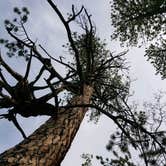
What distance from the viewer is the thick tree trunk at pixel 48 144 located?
3.69 meters

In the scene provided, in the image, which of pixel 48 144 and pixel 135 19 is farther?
pixel 135 19

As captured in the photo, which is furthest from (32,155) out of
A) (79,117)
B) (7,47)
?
(7,47)

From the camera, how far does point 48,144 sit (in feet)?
14.5

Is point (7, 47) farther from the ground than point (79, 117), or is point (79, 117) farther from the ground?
point (7, 47)

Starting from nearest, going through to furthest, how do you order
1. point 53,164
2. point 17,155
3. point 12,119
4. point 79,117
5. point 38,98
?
point 17,155
point 53,164
point 12,119
point 38,98
point 79,117

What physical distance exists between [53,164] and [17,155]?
602 mm

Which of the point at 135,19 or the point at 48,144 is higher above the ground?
the point at 135,19

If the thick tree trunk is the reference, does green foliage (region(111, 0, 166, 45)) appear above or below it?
above

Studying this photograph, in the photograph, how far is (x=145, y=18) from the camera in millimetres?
13578

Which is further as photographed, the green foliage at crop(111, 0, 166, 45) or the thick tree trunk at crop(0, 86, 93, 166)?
the green foliage at crop(111, 0, 166, 45)

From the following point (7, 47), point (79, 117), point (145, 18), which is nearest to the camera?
point (79, 117)

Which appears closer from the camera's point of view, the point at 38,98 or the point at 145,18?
the point at 38,98

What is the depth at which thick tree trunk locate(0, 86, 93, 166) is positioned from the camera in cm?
369

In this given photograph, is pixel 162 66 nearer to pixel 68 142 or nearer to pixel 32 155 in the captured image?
pixel 68 142
